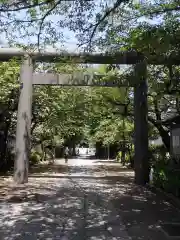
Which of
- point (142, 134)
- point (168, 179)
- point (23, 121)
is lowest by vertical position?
point (168, 179)

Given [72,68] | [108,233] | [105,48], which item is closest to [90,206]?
[108,233]

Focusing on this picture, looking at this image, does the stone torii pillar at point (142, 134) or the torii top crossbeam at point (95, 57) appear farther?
the stone torii pillar at point (142, 134)

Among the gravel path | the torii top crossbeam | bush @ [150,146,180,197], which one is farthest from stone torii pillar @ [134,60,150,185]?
the gravel path

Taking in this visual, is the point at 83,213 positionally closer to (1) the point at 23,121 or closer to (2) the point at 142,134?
(2) the point at 142,134

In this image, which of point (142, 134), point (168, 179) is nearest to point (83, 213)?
point (168, 179)

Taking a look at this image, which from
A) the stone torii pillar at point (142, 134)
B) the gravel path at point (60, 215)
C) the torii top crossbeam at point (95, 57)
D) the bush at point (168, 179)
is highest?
the torii top crossbeam at point (95, 57)

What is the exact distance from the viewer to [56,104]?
2120 centimetres

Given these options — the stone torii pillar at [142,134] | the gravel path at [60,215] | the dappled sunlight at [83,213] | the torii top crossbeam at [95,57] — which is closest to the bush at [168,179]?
the dappled sunlight at [83,213]

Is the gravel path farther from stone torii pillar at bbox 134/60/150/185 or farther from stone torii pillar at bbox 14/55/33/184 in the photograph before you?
stone torii pillar at bbox 134/60/150/185

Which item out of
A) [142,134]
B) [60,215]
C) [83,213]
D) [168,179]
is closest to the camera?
[60,215]

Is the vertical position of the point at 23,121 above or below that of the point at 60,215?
above

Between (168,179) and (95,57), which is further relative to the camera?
(95,57)

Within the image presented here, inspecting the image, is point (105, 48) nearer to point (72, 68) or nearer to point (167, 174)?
point (167, 174)

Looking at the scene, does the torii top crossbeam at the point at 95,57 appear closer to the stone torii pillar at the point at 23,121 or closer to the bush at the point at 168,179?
the stone torii pillar at the point at 23,121
